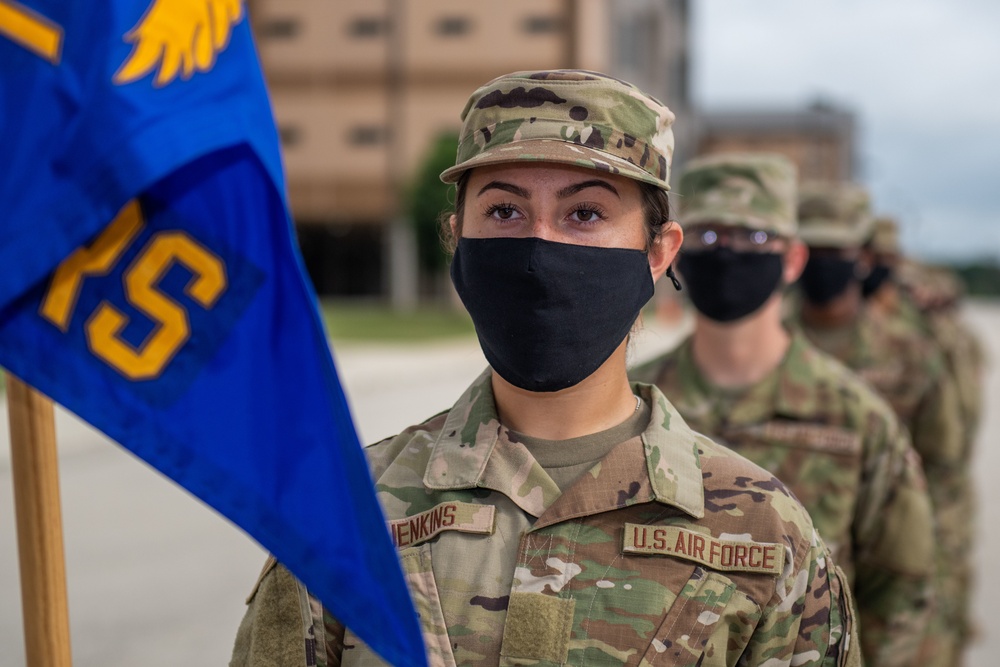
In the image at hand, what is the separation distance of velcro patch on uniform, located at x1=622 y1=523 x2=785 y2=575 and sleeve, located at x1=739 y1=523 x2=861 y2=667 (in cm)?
5

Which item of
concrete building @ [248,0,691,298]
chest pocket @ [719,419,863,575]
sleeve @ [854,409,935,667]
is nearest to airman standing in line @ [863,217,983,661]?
sleeve @ [854,409,935,667]

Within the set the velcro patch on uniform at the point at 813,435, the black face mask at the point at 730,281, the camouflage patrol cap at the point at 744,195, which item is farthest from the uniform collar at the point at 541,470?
the camouflage patrol cap at the point at 744,195

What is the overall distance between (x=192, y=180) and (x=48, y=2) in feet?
1.05

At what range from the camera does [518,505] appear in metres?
1.75

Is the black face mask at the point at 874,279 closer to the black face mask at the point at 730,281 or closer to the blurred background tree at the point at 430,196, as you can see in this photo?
the black face mask at the point at 730,281

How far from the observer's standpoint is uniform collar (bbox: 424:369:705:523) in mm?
1736

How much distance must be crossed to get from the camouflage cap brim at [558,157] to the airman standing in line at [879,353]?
3459 millimetres

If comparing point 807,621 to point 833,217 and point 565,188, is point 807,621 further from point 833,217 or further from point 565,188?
point 833,217

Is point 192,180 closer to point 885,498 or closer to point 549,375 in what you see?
point 549,375

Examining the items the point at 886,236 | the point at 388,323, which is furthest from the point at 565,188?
the point at 388,323

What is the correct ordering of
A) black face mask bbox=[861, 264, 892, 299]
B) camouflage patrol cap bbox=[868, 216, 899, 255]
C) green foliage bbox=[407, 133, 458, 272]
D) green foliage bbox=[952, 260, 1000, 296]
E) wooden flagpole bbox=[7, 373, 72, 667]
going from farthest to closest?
1. green foliage bbox=[952, 260, 1000, 296]
2. green foliage bbox=[407, 133, 458, 272]
3. camouflage patrol cap bbox=[868, 216, 899, 255]
4. black face mask bbox=[861, 264, 892, 299]
5. wooden flagpole bbox=[7, 373, 72, 667]

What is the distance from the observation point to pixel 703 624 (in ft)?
5.52

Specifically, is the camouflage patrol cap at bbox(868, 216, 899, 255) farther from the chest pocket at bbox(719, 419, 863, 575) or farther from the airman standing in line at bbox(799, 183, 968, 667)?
the chest pocket at bbox(719, 419, 863, 575)

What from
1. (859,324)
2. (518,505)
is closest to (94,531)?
(859,324)
